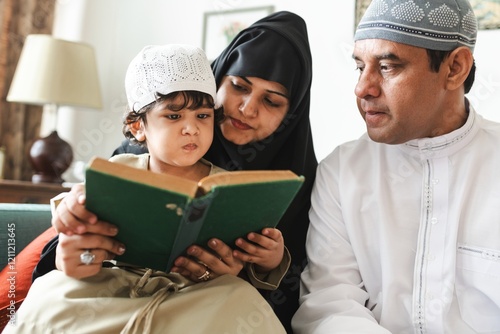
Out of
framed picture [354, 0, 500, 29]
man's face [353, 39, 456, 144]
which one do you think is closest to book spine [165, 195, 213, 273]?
man's face [353, 39, 456, 144]

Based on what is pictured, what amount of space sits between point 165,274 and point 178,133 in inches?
15.7

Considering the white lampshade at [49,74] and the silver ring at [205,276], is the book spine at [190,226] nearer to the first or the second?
the silver ring at [205,276]

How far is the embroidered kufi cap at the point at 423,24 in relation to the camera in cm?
173

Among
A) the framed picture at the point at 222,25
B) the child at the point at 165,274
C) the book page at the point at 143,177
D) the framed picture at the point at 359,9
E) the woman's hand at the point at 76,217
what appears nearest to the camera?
the book page at the point at 143,177

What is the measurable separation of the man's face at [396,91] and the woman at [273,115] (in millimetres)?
311

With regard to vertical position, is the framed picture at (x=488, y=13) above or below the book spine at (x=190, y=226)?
above

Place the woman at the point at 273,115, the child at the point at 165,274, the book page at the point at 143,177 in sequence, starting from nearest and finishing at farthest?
the book page at the point at 143,177, the child at the point at 165,274, the woman at the point at 273,115

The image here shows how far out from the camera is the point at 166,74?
66.2 inches

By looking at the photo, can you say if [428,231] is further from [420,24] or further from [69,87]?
[69,87]


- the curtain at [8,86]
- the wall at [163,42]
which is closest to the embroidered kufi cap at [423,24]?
the wall at [163,42]

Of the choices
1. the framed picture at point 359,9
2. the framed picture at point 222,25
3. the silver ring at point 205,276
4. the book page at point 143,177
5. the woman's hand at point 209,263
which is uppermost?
the framed picture at point 359,9

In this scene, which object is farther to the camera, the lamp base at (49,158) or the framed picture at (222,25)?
the framed picture at (222,25)

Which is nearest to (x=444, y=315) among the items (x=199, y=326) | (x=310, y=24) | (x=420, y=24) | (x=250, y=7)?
(x=199, y=326)

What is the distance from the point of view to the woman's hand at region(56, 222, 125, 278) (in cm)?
131
